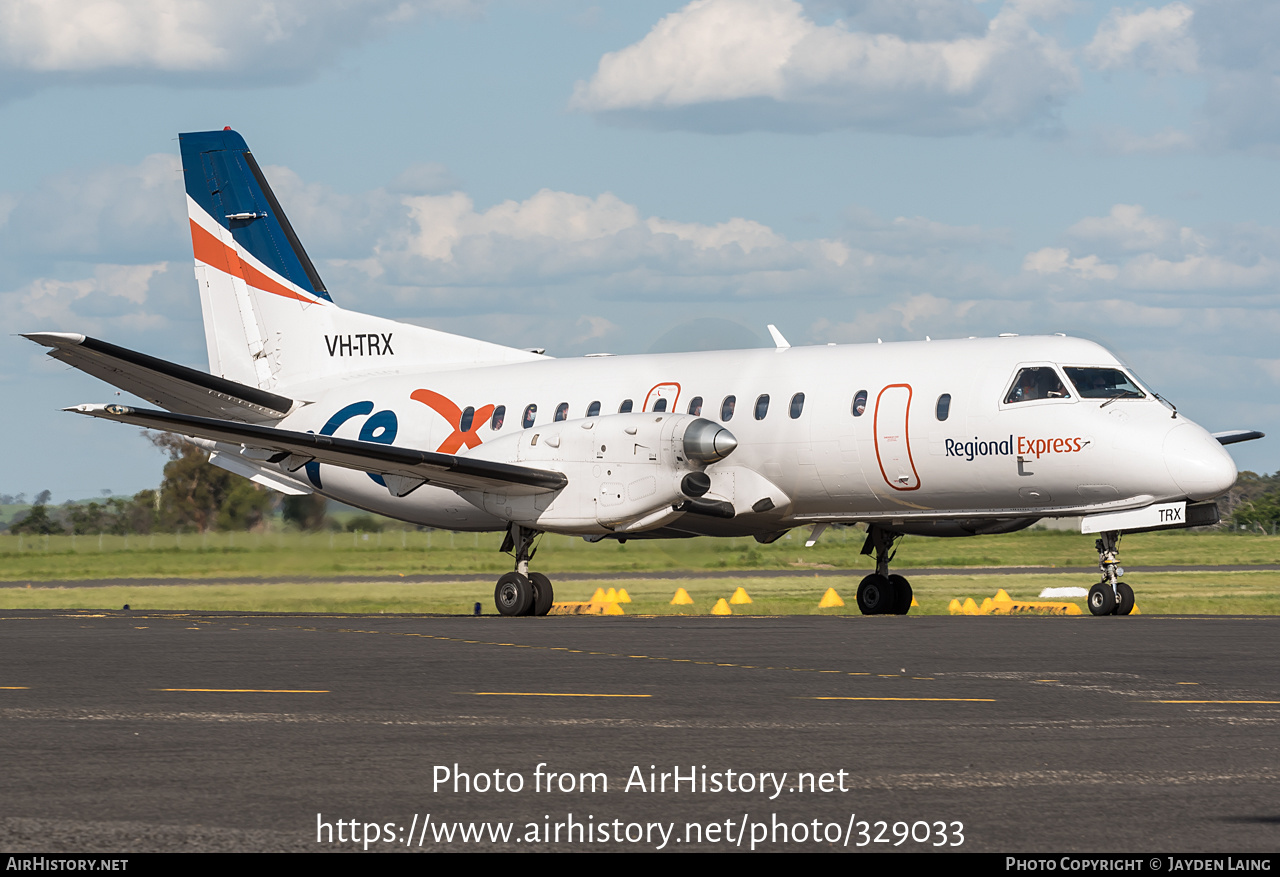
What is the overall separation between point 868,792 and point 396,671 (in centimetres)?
740

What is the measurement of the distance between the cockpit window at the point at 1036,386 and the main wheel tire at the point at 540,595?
758 cm

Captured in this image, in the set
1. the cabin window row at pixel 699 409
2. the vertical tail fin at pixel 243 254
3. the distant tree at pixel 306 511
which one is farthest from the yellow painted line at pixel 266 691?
the vertical tail fin at pixel 243 254

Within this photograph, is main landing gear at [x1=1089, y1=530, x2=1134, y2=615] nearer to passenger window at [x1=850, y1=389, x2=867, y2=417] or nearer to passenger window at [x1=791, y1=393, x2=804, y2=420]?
passenger window at [x1=850, y1=389, x2=867, y2=417]

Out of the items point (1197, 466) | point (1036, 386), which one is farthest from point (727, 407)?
point (1197, 466)

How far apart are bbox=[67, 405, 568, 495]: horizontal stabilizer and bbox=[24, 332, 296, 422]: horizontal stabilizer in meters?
1.62

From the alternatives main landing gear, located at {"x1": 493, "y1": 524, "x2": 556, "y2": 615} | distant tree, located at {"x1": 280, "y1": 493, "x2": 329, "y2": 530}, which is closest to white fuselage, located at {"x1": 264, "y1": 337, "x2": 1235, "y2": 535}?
main landing gear, located at {"x1": 493, "y1": 524, "x2": 556, "y2": 615}

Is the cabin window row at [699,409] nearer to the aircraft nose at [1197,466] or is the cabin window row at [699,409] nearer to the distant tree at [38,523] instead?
the aircraft nose at [1197,466]

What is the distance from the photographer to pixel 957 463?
22406mm

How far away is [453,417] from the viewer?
90.5ft

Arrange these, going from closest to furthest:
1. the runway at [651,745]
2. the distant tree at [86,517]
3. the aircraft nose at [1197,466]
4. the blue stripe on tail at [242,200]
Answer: the runway at [651,745] < the aircraft nose at [1197,466] < the blue stripe on tail at [242,200] < the distant tree at [86,517]

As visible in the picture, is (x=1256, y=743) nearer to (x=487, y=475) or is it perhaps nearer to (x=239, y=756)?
(x=239, y=756)

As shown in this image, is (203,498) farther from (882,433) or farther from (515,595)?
(882,433)

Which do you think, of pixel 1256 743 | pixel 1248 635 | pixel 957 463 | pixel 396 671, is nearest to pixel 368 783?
pixel 1256 743

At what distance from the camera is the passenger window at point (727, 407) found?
24484 mm
